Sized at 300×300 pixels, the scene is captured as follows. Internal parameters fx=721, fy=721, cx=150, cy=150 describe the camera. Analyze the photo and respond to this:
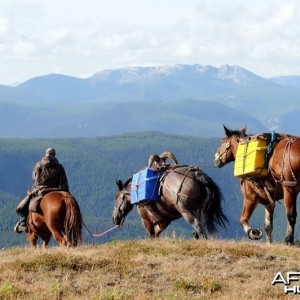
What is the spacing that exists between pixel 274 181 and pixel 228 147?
293cm

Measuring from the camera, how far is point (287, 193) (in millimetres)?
16906

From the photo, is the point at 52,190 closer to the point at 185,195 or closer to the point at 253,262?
the point at 185,195

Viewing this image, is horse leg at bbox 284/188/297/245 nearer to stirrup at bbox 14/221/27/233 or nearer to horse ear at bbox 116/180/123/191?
horse ear at bbox 116/180/123/191

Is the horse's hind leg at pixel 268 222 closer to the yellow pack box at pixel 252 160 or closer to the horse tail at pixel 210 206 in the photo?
the horse tail at pixel 210 206

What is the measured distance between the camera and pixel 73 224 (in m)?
18.6

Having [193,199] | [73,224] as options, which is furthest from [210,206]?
[73,224]

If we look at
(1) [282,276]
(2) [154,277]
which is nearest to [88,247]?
(2) [154,277]

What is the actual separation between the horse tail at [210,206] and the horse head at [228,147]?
1.65 metres

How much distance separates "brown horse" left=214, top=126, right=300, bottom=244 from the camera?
16750 millimetres

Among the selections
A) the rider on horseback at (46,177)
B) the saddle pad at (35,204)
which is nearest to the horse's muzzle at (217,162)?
the rider on horseback at (46,177)

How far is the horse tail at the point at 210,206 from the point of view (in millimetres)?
19109

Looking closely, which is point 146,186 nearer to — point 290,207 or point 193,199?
point 193,199

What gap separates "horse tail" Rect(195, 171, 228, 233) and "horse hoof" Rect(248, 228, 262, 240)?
3.44ft

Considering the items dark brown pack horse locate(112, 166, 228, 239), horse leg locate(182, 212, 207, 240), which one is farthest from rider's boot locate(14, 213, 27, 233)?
horse leg locate(182, 212, 207, 240)
